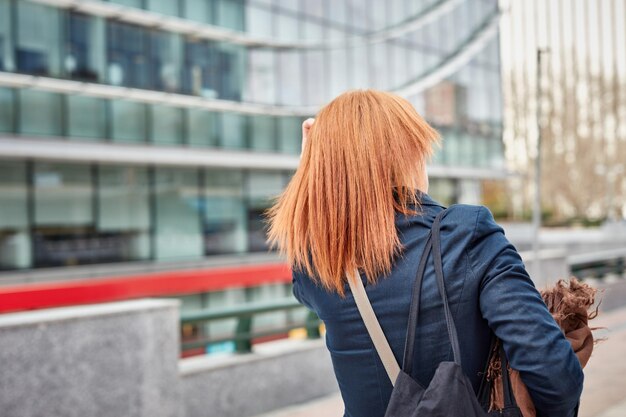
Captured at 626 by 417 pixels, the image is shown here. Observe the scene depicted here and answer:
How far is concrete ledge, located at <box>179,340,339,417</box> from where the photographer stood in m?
6.93

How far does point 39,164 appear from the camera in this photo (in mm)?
20859

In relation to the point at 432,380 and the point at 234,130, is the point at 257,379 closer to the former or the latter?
the point at 432,380

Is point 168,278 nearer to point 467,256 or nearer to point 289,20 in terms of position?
point 289,20

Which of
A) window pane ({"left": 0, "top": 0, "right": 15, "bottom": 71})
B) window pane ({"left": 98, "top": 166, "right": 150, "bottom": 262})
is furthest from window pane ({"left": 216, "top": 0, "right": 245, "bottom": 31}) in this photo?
window pane ({"left": 0, "top": 0, "right": 15, "bottom": 71})

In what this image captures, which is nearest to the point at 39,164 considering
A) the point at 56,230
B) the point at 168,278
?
the point at 56,230

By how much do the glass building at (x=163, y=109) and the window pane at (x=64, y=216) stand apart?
0.12 feet

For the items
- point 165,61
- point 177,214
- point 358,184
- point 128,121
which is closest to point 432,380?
point 358,184

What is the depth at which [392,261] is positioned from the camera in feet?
5.65

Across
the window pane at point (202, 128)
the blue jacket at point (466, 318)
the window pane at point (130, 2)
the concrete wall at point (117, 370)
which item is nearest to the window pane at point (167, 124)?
the window pane at point (202, 128)

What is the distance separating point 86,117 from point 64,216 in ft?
9.43

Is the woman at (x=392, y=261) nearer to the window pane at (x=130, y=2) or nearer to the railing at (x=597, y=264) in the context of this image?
the railing at (x=597, y=264)

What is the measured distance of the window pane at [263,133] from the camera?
26188mm

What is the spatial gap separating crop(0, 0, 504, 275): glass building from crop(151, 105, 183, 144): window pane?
4cm

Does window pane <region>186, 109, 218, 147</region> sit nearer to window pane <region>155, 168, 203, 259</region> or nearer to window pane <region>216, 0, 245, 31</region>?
window pane <region>155, 168, 203, 259</region>
